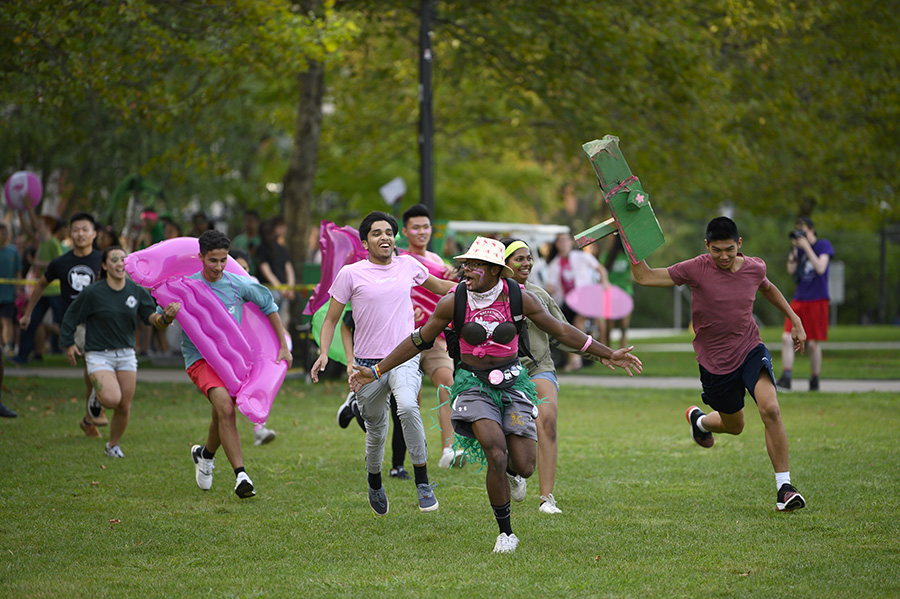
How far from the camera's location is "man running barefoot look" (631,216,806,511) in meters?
7.20

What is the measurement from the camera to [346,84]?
23609 millimetres

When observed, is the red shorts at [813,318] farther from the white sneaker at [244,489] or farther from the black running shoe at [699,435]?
the white sneaker at [244,489]

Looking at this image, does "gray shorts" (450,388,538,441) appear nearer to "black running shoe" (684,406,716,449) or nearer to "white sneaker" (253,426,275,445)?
"black running shoe" (684,406,716,449)

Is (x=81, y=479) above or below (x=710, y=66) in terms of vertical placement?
below

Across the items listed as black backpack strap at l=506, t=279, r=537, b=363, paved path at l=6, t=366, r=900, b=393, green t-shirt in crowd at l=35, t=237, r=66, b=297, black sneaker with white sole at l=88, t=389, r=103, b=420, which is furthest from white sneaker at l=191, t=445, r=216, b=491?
green t-shirt in crowd at l=35, t=237, r=66, b=297

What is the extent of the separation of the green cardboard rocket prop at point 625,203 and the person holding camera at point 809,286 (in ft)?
25.3

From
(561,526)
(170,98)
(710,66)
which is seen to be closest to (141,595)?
(561,526)

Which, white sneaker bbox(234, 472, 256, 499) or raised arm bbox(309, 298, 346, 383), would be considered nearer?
raised arm bbox(309, 298, 346, 383)

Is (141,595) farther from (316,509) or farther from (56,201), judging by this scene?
(56,201)

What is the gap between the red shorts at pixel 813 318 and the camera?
548 inches

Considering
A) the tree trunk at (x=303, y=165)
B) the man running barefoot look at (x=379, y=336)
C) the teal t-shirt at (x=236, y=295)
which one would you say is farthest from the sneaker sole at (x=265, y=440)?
the tree trunk at (x=303, y=165)

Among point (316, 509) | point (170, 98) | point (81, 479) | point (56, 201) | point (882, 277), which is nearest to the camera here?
point (316, 509)

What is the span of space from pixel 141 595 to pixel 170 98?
12.1 meters

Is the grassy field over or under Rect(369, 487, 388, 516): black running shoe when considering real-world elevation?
under
